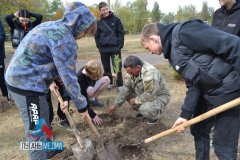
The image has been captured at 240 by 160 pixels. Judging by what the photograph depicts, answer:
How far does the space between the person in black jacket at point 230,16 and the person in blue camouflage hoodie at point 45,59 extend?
2180mm

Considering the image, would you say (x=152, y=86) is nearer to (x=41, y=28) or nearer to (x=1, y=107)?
(x=41, y=28)

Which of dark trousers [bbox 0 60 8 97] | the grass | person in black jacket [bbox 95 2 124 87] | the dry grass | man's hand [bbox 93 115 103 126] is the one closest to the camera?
the dry grass

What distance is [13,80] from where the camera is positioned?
266cm

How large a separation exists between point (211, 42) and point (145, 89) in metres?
2.14

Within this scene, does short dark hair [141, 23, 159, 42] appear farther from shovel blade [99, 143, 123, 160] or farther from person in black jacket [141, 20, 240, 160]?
shovel blade [99, 143, 123, 160]

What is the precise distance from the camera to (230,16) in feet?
13.2

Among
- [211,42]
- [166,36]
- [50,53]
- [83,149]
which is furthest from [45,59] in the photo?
[211,42]

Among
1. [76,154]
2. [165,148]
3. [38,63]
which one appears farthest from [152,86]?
[38,63]

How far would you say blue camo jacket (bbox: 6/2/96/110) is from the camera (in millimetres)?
2518

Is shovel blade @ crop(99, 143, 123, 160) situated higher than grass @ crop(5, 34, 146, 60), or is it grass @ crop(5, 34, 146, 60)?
shovel blade @ crop(99, 143, 123, 160)

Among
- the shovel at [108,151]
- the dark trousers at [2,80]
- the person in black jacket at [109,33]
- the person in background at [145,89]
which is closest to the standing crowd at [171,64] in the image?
the shovel at [108,151]

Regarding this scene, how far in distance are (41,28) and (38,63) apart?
31 cm

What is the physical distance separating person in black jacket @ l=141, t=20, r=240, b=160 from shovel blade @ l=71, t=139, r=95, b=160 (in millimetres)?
1225

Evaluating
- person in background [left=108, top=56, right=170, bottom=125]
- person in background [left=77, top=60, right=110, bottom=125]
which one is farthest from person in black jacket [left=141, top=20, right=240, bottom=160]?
person in background [left=77, top=60, right=110, bottom=125]
